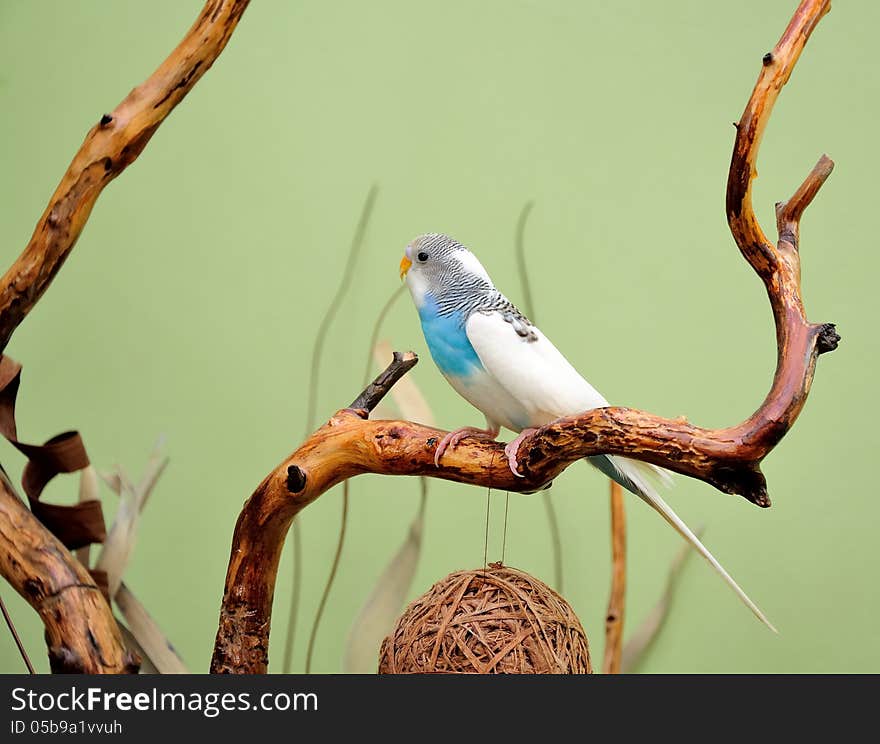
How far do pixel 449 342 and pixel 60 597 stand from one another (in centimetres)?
46

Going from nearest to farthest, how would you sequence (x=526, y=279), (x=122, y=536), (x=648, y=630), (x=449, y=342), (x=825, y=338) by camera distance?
(x=825, y=338)
(x=449, y=342)
(x=122, y=536)
(x=648, y=630)
(x=526, y=279)

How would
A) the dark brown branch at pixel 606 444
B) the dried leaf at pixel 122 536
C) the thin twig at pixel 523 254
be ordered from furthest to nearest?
the thin twig at pixel 523 254
the dried leaf at pixel 122 536
the dark brown branch at pixel 606 444

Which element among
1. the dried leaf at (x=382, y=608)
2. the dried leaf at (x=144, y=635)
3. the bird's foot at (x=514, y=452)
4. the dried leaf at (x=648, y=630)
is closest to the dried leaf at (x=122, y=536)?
the dried leaf at (x=144, y=635)

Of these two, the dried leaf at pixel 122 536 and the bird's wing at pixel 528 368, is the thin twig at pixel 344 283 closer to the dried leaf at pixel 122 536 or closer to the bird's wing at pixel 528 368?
the dried leaf at pixel 122 536

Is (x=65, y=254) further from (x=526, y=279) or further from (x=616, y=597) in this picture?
(x=616, y=597)

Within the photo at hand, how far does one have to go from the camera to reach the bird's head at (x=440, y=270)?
798mm

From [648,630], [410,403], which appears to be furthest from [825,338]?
[648,630]

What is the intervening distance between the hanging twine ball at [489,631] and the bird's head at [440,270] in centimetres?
26

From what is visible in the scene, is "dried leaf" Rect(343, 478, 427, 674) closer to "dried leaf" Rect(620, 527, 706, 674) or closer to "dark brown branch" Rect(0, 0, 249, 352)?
"dried leaf" Rect(620, 527, 706, 674)

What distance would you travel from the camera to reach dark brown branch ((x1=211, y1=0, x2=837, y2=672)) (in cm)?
66

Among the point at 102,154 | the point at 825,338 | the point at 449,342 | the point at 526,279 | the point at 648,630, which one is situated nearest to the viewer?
the point at 825,338

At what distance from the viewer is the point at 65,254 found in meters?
0.91

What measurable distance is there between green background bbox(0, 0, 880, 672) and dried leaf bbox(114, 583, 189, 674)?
25cm
